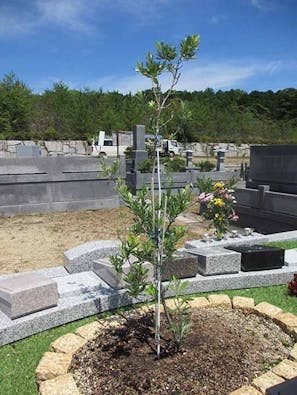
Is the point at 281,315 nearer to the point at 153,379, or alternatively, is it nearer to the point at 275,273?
the point at 275,273

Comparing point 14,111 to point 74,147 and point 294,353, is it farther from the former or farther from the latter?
point 294,353

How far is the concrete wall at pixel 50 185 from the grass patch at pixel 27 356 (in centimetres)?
656

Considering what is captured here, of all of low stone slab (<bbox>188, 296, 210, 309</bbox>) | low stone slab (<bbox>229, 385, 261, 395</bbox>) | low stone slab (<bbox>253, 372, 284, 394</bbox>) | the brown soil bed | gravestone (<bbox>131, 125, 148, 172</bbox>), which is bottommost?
the brown soil bed

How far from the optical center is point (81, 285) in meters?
4.11

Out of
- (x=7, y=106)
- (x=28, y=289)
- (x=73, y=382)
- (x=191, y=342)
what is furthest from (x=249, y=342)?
(x=7, y=106)

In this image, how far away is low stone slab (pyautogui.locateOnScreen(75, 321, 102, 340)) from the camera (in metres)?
3.22

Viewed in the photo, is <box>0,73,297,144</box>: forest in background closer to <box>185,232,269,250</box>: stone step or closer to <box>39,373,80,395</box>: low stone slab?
<box>185,232,269,250</box>: stone step

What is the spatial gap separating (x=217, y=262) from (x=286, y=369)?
6.18ft

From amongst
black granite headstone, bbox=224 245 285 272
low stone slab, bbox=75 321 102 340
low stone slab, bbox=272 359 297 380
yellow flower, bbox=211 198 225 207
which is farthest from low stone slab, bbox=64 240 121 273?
low stone slab, bbox=272 359 297 380

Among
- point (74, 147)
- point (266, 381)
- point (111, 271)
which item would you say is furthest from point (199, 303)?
point (74, 147)

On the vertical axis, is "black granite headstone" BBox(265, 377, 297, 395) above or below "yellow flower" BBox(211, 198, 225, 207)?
below

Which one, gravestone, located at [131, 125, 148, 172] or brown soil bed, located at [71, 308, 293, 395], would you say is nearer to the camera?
brown soil bed, located at [71, 308, 293, 395]

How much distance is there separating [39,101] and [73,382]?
36.8 metres

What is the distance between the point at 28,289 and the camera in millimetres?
3373
